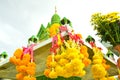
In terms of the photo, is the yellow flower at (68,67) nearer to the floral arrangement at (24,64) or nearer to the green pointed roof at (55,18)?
the floral arrangement at (24,64)

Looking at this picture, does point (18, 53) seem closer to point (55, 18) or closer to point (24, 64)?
point (24, 64)

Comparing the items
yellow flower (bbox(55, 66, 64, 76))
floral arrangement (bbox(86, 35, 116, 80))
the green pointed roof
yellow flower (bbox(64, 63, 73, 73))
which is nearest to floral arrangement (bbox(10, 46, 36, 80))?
yellow flower (bbox(55, 66, 64, 76))

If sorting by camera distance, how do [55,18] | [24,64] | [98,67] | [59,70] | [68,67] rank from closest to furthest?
[68,67]
[59,70]
[98,67]
[24,64]
[55,18]

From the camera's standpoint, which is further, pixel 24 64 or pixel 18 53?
pixel 18 53

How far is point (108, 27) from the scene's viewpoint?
19.3 feet

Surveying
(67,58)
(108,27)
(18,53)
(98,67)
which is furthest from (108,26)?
(18,53)

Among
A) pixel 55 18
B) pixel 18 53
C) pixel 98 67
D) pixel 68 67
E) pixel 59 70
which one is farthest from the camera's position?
pixel 55 18

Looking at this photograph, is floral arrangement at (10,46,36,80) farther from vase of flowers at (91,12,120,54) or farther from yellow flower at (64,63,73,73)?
vase of flowers at (91,12,120,54)

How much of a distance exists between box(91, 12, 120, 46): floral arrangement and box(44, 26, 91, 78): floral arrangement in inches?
27.5

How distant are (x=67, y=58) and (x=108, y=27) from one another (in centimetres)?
170

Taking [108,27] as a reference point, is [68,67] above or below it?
below

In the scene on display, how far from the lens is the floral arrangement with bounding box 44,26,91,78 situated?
4.38 meters

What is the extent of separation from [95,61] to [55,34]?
3.20ft

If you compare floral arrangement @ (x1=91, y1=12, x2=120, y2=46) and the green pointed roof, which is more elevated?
the green pointed roof
